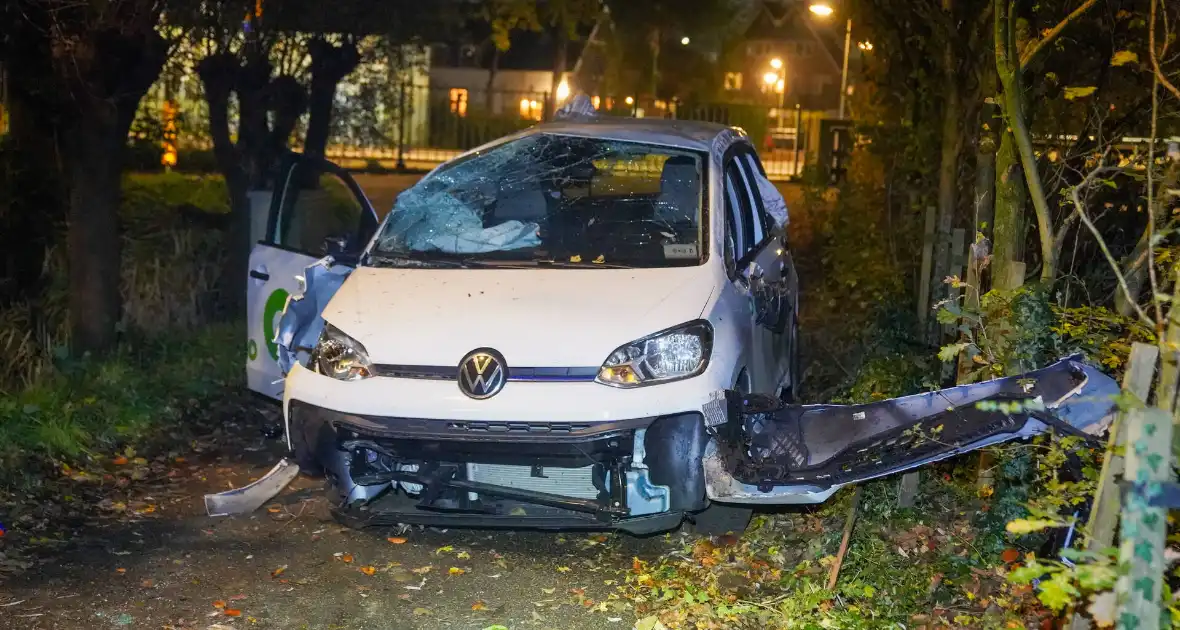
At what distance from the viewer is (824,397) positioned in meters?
7.70

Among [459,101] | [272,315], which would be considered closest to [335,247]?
[272,315]

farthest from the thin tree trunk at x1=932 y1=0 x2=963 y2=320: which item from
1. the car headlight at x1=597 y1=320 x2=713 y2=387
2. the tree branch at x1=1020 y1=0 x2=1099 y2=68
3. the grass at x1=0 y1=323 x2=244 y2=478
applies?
the grass at x1=0 y1=323 x2=244 y2=478

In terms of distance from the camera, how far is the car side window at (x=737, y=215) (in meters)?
5.96

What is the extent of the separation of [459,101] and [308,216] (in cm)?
1960

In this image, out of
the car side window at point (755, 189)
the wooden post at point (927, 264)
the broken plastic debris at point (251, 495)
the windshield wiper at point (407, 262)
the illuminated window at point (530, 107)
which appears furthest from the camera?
the illuminated window at point (530, 107)

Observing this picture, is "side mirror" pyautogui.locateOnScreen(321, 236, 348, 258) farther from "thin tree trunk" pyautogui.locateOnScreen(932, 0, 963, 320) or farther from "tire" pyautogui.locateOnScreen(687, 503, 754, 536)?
"thin tree trunk" pyautogui.locateOnScreen(932, 0, 963, 320)

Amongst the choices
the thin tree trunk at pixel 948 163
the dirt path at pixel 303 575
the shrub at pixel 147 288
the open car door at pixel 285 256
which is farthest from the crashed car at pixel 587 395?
the shrub at pixel 147 288

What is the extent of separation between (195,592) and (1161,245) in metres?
4.33

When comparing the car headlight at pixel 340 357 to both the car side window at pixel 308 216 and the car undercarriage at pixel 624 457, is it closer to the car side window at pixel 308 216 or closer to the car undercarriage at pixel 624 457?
the car undercarriage at pixel 624 457

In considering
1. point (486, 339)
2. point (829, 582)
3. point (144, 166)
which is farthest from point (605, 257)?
point (144, 166)

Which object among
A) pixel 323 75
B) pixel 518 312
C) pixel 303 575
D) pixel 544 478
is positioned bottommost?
pixel 303 575

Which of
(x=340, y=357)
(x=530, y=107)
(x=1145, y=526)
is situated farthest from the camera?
(x=530, y=107)

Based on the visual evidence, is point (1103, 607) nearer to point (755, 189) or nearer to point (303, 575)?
point (303, 575)

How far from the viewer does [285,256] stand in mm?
6781
